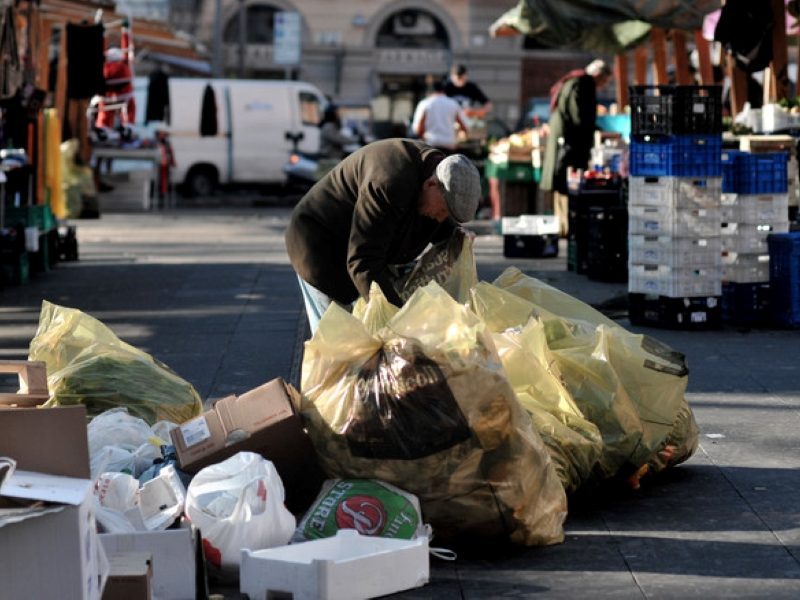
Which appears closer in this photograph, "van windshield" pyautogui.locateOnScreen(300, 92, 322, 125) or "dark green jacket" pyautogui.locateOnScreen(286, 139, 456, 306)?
"dark green jacket" pyautogui.locateOnScreen(286, 139, 456, 306)

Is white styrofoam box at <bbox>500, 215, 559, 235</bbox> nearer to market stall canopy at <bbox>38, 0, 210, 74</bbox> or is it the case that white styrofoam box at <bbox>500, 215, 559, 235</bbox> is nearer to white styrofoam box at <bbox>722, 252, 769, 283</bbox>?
market stall canopy at <bbox>38, 0, 210, 74</bbox>

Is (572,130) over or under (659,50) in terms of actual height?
under

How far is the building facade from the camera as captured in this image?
51031 mm

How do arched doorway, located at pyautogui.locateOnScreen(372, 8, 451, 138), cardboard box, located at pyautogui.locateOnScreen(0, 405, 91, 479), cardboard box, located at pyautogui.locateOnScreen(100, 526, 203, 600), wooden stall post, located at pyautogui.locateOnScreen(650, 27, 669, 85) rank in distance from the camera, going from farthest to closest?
arched doorway, located at pyautogui.locateOnScreen(372, 8, 451, 138) → wooden stall post, located at pyautogui.locateOnScreen(650, 27, 669, 85) → cardboard box, located at pyautogui.locateOnScreen(100, 526, 203, 600) → cardboard box, located at pyautogui.locateOnScreen(0, 405, 91, 479)

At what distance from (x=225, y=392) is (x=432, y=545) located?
324 cm

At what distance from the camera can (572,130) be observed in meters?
17.1

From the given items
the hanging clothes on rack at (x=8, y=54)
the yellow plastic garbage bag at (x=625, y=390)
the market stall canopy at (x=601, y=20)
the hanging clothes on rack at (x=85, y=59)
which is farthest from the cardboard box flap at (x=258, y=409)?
the hanging clothes on rack at (x=85, y=59)

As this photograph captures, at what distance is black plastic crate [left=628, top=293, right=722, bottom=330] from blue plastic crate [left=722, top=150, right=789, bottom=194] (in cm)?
79

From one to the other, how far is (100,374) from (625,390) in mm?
2156

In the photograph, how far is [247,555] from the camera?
5180mm

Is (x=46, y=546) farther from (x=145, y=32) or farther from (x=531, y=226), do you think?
(x=145, y=32)

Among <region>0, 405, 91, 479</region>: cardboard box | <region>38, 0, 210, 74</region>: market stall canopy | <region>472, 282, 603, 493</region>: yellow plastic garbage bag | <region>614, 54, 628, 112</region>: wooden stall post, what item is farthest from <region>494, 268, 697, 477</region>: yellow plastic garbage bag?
<region>614, 54, 628, 112</region>: wooden stall post

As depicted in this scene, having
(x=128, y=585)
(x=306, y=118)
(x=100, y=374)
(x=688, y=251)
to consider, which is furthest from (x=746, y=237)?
(x=306, y=118)

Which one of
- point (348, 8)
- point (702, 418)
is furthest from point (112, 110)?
point (348, 8)
